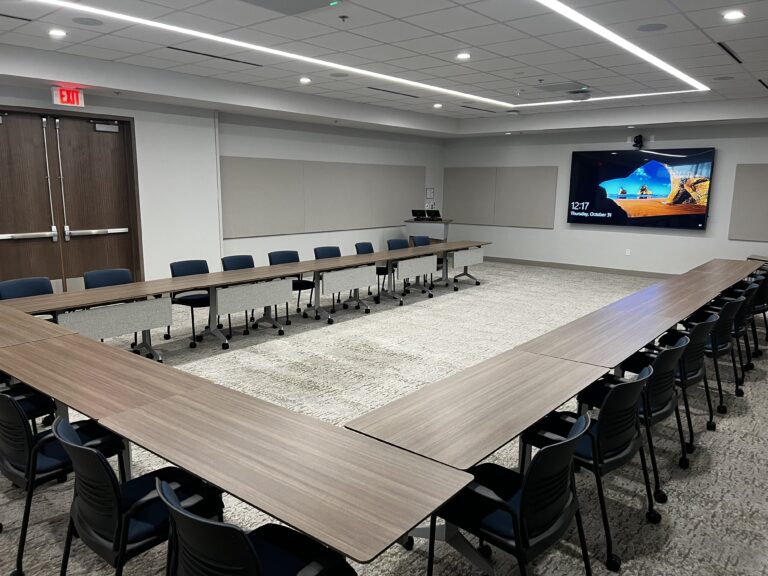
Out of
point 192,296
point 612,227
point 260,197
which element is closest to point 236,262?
point 192,296

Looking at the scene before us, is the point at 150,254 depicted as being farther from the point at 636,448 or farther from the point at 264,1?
the point at 636,448

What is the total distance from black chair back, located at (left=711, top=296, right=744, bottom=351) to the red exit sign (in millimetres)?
7314

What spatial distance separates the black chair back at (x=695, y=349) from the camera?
354cm

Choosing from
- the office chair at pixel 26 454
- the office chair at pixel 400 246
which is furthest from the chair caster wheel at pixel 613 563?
the office chair at pixel 400 246

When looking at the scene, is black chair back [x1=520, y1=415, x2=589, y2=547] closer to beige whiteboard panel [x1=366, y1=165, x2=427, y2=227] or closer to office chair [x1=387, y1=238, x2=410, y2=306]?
office chair [x1=387, y1=238, x2=410, y2=306]

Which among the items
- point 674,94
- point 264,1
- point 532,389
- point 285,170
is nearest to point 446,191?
point 285,170

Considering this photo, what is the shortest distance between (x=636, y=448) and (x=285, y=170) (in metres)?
8.36

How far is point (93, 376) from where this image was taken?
2.81 m

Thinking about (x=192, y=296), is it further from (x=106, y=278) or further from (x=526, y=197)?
(x=526, y=197)

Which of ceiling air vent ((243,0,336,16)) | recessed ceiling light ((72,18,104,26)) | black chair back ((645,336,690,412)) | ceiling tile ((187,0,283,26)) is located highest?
ceiling tile ((187,0,283,26))

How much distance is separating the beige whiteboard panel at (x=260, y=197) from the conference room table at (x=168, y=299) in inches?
101

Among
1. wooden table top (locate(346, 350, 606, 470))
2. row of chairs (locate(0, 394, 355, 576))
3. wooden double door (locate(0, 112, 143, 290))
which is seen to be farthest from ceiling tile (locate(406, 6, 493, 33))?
wooden double door (locate(0, 112, 143, 290))

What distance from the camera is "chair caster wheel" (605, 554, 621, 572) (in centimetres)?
249

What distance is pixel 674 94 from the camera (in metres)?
8.48
